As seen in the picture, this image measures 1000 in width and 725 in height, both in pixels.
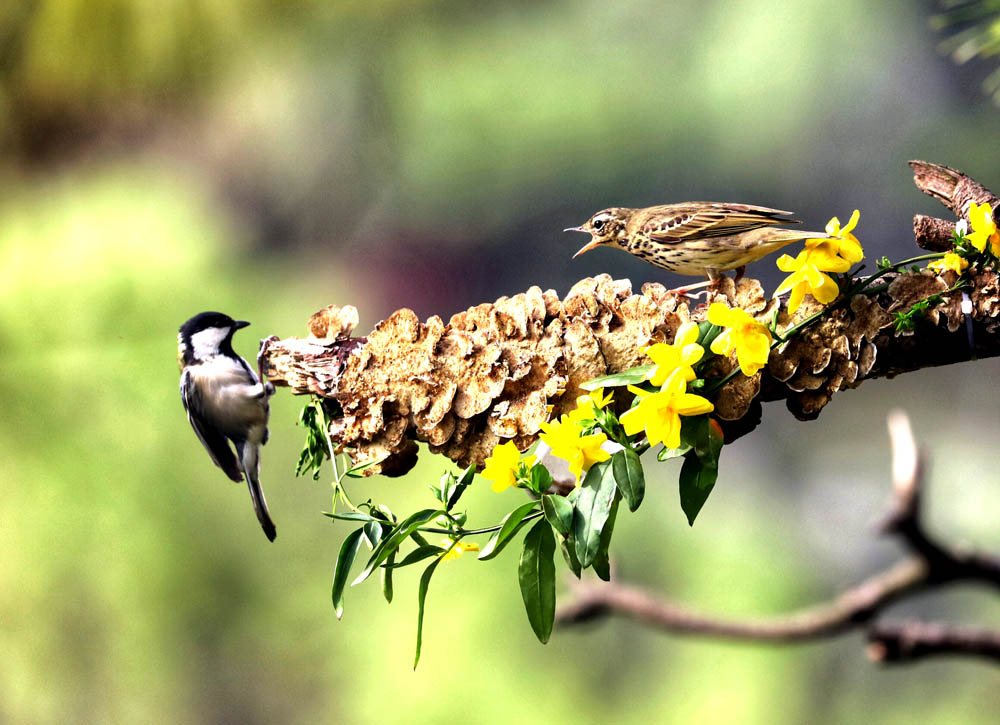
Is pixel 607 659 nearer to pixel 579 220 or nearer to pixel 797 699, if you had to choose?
pixel 797 699

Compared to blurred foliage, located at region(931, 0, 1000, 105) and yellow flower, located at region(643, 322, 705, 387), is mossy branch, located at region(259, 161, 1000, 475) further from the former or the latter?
blurred foliage, located at region(931, 0, 1000, 105)

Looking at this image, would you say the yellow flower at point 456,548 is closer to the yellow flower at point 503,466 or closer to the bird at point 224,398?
the yellow flower at point 503,466

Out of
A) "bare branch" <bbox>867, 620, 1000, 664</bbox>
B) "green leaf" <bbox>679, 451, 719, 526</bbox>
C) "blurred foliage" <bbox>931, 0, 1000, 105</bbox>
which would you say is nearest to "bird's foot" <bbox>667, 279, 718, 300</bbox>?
"green leaf" <bbox>679, 451, 719, 526</bbox>

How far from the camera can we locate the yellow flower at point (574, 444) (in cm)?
54

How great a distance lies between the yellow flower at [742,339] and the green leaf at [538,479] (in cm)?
13

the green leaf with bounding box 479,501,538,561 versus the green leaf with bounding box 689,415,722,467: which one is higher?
the green leaf with bounding box 689,415,722,467

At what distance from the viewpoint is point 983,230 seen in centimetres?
55

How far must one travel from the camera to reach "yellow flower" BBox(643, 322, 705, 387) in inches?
20.4

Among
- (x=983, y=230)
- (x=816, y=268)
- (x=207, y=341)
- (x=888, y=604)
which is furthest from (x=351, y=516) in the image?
(x=888, y=604)

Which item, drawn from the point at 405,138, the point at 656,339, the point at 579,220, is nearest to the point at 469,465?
the point at 656,339

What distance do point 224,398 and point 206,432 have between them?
49 millimetres

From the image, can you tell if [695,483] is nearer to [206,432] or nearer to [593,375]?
[593,375]

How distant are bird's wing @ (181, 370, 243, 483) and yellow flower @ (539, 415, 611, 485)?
30 centimetres

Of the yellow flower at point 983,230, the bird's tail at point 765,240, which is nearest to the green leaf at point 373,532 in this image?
the bird's tail at point 765,240
